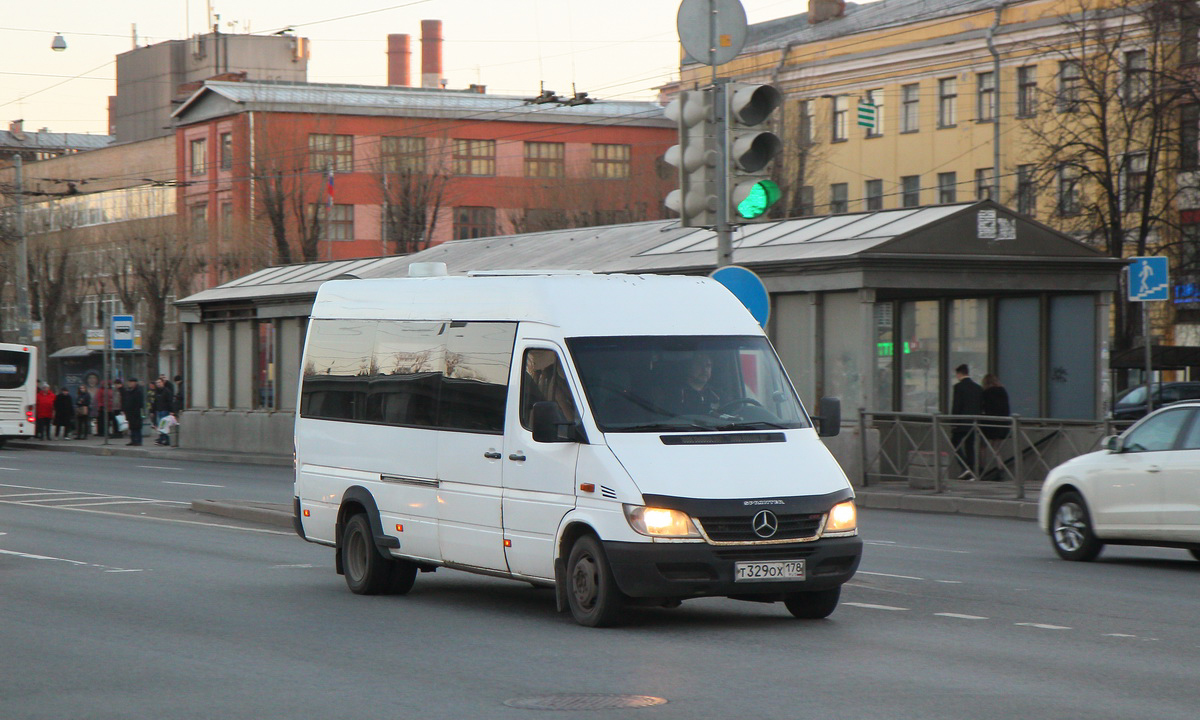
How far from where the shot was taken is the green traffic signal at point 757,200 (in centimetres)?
1468

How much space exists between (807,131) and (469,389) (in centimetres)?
4345

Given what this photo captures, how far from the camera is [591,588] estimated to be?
33.6 ft

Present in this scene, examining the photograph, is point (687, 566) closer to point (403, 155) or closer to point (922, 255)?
point (922, 255)

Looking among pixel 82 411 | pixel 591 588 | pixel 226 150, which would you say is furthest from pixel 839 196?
pixel 591 588

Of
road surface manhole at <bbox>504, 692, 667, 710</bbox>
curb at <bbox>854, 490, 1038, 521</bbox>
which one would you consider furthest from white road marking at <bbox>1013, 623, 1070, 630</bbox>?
curb at <bbox>854, 490, 1038, 521</bbox>

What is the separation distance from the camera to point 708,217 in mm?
15289

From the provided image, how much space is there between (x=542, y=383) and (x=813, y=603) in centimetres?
224

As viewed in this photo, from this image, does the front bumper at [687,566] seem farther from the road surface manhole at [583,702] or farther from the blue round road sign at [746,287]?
the blue round road sign at [746,287]

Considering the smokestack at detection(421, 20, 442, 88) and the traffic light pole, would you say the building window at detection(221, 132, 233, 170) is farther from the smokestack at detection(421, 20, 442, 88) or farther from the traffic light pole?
the traffic light pole

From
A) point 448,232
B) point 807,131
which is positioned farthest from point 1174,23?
point 448,232

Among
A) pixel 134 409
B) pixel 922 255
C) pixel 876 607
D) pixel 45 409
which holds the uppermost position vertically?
pixel 922 255

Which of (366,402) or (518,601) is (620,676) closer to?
(518,601)

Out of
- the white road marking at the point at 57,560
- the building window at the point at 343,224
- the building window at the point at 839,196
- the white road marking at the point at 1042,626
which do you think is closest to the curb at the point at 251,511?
the white road marking at the point at 57,560

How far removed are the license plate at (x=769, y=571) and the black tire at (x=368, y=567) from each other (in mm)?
3200
